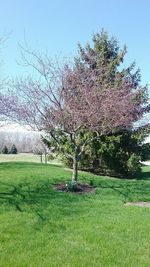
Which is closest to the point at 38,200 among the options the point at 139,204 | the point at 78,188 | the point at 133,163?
the point at 139,204

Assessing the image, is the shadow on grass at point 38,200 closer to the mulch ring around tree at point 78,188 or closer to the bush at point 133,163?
the mulch ring around tree at point 78,188

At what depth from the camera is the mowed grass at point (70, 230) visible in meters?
4.63

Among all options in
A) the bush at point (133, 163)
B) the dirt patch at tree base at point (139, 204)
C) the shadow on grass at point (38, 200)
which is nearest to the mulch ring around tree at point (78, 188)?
the shadow on grass at point (38, 200)

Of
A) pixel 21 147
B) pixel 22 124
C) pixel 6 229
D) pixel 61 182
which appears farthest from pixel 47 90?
pixel 21 147

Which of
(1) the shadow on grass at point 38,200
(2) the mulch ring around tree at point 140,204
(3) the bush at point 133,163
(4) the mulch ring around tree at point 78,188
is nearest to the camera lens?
(1) the shadow on grass at point 38,200

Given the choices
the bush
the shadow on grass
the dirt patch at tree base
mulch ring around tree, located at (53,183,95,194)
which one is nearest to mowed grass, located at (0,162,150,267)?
the shadow on grass

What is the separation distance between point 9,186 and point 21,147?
148ft

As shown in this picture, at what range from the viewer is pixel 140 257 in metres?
4.84

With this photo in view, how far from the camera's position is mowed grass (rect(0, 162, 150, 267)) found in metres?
4.63

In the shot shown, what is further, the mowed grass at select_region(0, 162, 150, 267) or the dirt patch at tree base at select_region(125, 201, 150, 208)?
the dirt patch at tree base at select_region(125, 201, 150, 208)

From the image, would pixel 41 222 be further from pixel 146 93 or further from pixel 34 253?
pixel 146 93

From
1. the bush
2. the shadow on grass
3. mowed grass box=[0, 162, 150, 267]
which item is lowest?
mowed grass box=[0, 162, 150, 267]

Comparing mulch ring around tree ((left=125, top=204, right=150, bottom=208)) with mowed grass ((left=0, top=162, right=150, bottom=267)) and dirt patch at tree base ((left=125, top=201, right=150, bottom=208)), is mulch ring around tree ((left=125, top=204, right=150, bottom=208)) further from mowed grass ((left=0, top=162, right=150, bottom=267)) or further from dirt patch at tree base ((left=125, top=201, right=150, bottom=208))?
mowed grass ((left=0, top=162, right=150, bottom=267))

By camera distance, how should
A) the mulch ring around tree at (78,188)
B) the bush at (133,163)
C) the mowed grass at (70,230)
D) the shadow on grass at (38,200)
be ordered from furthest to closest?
1. the bush at (133,163)
2. the mulch ring around tree at (78,188)
3. the shadow on grass at (38,200)
4. the mowed grass at (70,230)
